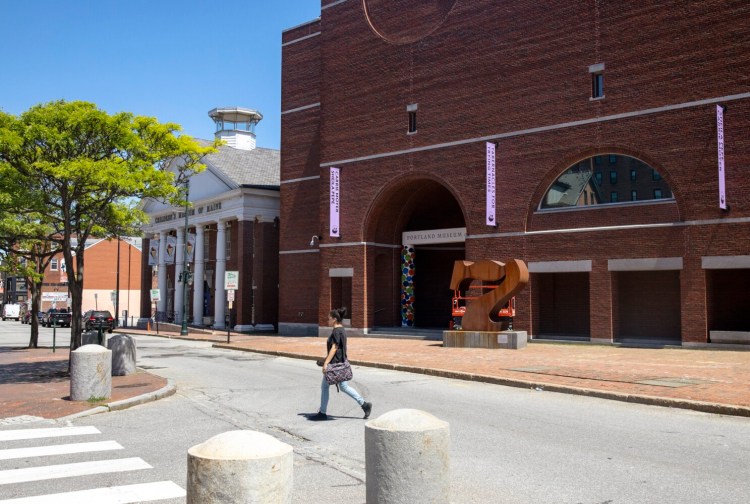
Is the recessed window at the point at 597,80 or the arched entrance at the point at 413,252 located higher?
the recessed window at the point at 597,80

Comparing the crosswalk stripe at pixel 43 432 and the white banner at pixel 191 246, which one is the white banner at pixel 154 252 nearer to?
the white banner at pixel 191 246

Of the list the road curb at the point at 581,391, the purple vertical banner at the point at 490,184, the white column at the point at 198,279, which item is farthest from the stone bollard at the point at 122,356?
the white column at the point at 198,279

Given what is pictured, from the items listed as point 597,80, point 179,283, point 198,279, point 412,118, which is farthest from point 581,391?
point 179,283

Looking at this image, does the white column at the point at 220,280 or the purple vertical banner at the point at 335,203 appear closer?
the purple vertical banner at the point at 335,203

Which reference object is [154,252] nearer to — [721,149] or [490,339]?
[490,339]

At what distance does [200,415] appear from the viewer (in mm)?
11875

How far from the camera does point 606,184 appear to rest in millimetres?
26453

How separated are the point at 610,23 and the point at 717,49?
4191 millimetres

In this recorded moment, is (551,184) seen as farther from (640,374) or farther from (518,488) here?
(518,488)

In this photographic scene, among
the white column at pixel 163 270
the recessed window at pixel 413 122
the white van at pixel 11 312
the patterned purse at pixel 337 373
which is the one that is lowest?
the white van at pixel 11 312

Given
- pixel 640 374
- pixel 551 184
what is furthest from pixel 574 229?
pixel 640 374

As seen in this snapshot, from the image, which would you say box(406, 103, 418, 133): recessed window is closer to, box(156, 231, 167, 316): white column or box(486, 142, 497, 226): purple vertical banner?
box(486, 142, 497, 226): purple vertical banner

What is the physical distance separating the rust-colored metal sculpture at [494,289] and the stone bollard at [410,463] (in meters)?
19.8

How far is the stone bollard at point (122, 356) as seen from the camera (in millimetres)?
17250
